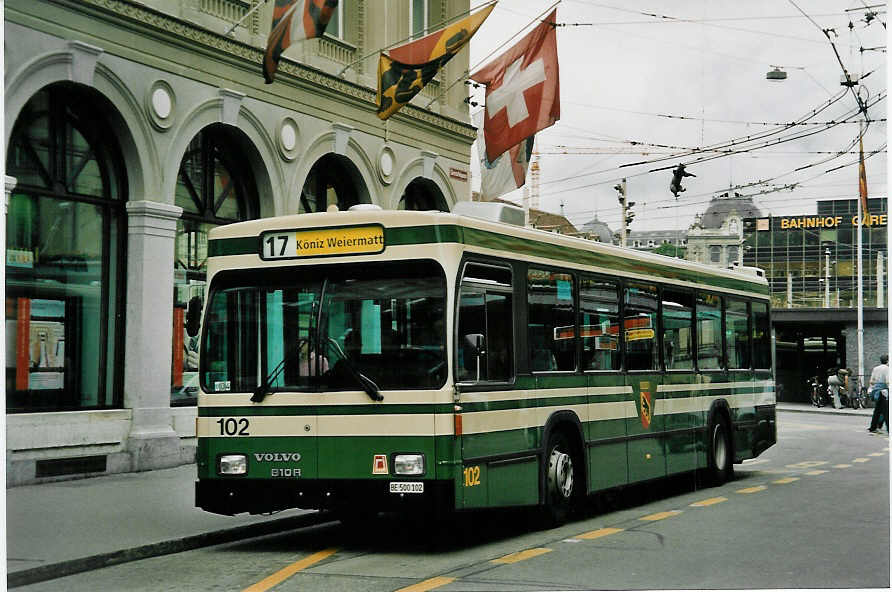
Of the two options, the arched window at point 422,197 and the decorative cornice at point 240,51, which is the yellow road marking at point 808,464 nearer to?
the arched window at point 422,197

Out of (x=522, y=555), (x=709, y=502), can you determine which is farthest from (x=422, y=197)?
(x=522, y=555)

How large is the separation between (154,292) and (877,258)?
944 inches

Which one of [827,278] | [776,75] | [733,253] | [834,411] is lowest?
[834,411]

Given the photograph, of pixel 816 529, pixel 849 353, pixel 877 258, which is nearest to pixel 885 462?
pixel 816 529

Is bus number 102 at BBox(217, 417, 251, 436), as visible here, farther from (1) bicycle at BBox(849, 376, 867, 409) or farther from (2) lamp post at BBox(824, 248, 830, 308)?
(1) bicycle at BBox(849, 376, 867, 409)

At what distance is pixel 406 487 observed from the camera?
10.1 meters

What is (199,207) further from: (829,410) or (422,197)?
(829,410)

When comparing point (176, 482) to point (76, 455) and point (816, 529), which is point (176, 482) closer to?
point (76, 455)

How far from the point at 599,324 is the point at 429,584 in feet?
16.4

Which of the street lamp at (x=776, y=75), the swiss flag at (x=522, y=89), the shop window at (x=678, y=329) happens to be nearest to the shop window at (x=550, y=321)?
the shop window at (x=678, y=329)

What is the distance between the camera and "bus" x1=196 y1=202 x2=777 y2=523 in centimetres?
1019

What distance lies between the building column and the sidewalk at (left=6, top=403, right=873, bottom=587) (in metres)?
1.21

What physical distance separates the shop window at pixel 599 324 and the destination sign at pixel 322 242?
307 cm

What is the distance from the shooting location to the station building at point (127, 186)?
15562 mm
